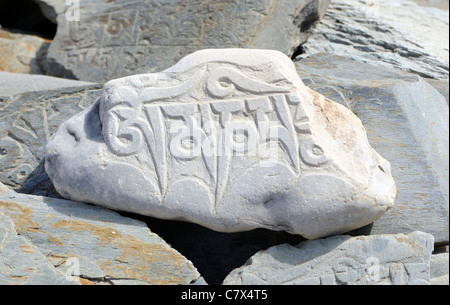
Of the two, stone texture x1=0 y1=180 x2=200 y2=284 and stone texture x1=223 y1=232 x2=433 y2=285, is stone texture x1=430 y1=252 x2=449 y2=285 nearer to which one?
stone texture x1=223 y1=232 x2=433 y2=285

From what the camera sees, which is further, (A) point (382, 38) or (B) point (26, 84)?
(A) point (382, 38)

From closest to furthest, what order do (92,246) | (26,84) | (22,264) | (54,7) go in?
1. (22,264)
2. (92,246)
3. (26,84)
4. (54,7)

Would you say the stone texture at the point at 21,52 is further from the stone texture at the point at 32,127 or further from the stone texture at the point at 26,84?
the stone texture at the point at 32,127

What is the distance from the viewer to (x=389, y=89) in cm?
345

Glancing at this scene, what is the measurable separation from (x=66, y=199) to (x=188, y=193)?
573mm

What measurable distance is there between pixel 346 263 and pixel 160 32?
2.30m

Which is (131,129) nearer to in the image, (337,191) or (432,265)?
(337,191)

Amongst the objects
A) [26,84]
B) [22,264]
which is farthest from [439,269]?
[26,84]

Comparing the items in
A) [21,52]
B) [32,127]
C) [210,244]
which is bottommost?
[21,52]

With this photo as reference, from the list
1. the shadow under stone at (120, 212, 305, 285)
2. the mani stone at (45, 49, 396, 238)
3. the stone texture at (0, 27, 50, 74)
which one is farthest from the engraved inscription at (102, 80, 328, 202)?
the stone texture at (0, 27, 50, 74)

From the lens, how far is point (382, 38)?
189 inches

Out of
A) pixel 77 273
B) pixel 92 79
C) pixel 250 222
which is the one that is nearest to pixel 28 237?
pixel 77 273

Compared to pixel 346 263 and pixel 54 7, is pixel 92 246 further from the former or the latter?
pixel 54 7

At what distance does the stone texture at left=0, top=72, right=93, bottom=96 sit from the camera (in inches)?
154
